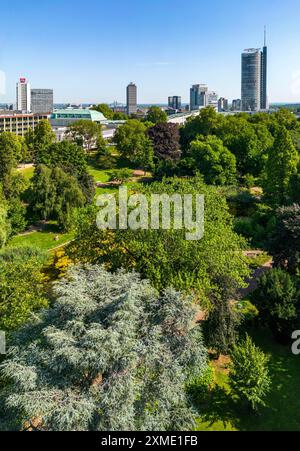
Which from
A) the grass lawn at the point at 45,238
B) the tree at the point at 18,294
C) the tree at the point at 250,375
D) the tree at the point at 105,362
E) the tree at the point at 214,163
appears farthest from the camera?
the tree at the point at 214,163

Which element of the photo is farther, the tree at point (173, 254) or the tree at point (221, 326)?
the tree at point (221, 326)

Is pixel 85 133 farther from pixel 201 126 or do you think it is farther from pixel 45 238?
pixel 45 238

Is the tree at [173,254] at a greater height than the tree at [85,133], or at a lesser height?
lesser

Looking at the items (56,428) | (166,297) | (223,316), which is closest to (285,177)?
(223,316)

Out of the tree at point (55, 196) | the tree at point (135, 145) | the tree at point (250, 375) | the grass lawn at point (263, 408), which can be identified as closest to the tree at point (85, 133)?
the tree at point (135, 145)

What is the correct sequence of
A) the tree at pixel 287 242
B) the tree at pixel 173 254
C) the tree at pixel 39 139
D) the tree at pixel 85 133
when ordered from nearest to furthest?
the tree at pixel 173 254 → the tree at pixel 287 242 → the tree at pixel 39 139 → the tree at pixel 85 133

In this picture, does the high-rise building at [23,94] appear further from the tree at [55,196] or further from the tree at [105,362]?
the tree at [105,362]

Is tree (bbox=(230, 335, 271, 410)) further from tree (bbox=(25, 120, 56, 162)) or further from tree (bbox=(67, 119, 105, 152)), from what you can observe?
tree (bbox=(67, 119, 105, 152))
